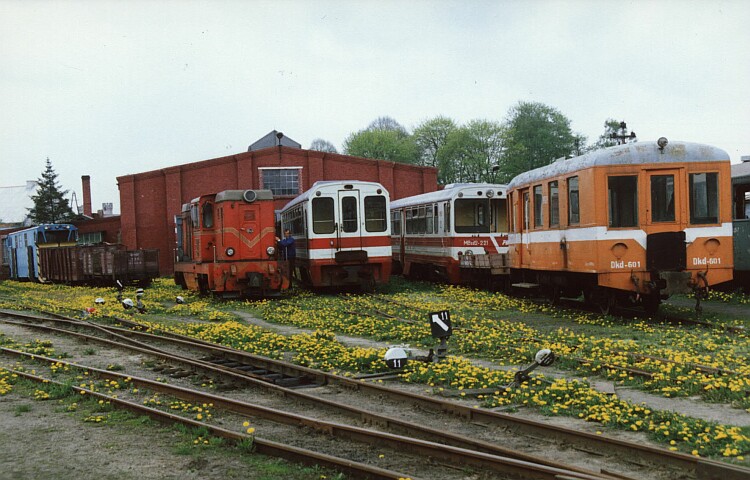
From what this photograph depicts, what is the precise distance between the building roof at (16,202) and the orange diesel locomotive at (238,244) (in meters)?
68.7

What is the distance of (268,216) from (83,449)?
1494 centimetres

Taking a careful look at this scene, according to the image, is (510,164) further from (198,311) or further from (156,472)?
(156,472)

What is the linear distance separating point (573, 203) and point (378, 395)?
780 centimetres

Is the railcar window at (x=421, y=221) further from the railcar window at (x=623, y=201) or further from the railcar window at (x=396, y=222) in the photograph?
the railcar window at (x=623, y=201)

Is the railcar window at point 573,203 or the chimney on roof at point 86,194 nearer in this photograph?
the railcar window at point 573,203

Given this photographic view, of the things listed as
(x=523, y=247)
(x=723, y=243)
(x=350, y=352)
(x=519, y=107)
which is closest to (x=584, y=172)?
(x=723, y=243)

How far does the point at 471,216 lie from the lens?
22.5 metres

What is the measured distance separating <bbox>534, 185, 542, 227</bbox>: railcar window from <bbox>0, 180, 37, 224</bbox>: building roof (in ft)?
255

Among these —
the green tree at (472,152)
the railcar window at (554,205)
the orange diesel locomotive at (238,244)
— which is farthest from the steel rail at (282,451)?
the green tree at (472,152)

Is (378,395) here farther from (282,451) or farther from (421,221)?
(421,221)

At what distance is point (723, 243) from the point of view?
13.1 meters

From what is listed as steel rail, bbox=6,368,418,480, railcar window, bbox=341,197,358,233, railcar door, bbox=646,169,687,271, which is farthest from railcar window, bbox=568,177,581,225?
steel rail, bbox=6,368,418,480

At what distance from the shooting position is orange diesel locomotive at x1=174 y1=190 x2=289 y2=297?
66.9ft

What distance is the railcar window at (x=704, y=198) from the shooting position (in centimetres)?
1312
